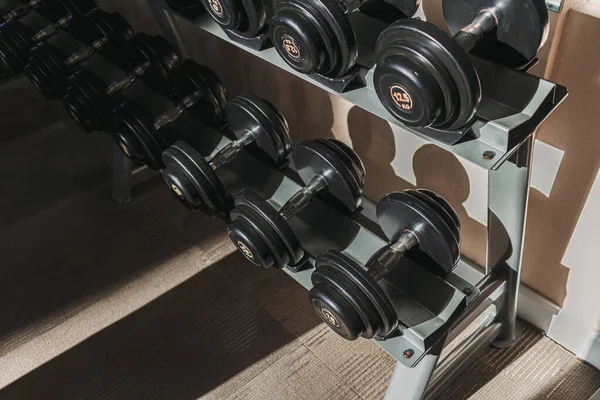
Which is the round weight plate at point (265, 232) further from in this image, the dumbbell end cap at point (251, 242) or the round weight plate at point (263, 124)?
the round weight plate at point (263, 124)

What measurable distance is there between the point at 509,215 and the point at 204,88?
2.70 feet

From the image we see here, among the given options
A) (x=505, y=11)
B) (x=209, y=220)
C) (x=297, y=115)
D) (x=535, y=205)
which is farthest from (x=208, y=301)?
(x=505, y=11)

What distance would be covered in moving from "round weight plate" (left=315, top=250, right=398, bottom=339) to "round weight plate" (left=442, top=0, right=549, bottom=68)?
0.43 meters

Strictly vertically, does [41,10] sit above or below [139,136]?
above

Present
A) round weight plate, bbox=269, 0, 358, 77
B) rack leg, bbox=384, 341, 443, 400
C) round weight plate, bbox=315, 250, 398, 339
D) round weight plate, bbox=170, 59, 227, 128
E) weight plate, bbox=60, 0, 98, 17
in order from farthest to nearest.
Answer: weight plate, bbox=60, 0, 98, 17
round weight plate, bbox=170, 59, 227, 128
rack leg, bbox=384, 341, 443, 400
round weight plate, bbox=315, 250, 398, 339
round weight plate, bbox=269, 0, 358, 77

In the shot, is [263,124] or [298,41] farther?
[263,124]

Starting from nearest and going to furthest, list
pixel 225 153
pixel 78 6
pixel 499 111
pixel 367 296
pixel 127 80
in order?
1. pixel 499 111
2. pixel 367 296
3. pixel 225 153
4. pixel 127 80
5. pixel 78 6

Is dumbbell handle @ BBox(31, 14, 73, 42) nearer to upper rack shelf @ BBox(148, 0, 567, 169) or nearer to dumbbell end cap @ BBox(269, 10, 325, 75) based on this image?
dumbbell end cap @ BBox(269, 10, 325, 75)

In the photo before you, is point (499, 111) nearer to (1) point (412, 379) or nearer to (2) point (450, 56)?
(2) point (450, 56)

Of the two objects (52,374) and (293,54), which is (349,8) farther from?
(52,374)

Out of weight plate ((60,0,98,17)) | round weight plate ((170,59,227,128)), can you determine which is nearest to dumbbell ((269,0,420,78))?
round weight plate ((170,59,227,128))

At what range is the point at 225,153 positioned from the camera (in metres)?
1.46

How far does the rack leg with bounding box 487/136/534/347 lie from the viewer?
1.11m

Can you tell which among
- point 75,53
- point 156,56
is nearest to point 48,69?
point 75,53
